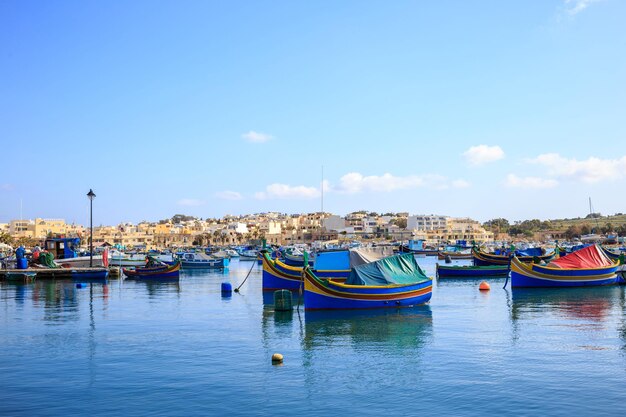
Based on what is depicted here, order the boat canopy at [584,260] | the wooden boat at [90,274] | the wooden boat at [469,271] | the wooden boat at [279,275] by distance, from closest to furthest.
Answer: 1. the wooden boat at [279,275]
2. the boat canopy at [584,260]
3. the wooden boat at [90,274]
4. the wooden boat at [469,271]

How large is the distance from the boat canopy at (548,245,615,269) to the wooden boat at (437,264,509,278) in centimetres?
1334

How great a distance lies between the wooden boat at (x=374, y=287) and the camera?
1179 inches

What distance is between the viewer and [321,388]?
16234 millimetres

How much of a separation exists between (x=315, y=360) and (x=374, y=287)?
36.3 feet

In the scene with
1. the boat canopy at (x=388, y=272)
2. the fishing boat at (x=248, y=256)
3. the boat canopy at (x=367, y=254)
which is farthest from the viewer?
the fishing boat at (x=248, y=256)

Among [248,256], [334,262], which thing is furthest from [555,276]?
[248,256]

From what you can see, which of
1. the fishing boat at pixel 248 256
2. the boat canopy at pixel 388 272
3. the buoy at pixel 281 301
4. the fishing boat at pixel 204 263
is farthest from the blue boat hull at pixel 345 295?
the fishing boat at pixel 248 256

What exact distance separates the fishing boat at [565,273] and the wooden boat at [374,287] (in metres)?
13.3

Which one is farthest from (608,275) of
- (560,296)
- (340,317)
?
(340,317)

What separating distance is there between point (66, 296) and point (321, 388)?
30.3m

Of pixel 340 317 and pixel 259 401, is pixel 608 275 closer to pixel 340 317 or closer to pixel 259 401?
pixel 340 317

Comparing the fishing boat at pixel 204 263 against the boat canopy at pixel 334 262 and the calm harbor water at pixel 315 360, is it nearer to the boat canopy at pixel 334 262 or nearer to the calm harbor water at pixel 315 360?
the boat canopy at pixel 334 262

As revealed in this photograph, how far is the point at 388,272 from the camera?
31828 millimetres

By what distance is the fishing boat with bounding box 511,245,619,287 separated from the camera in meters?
43.1
